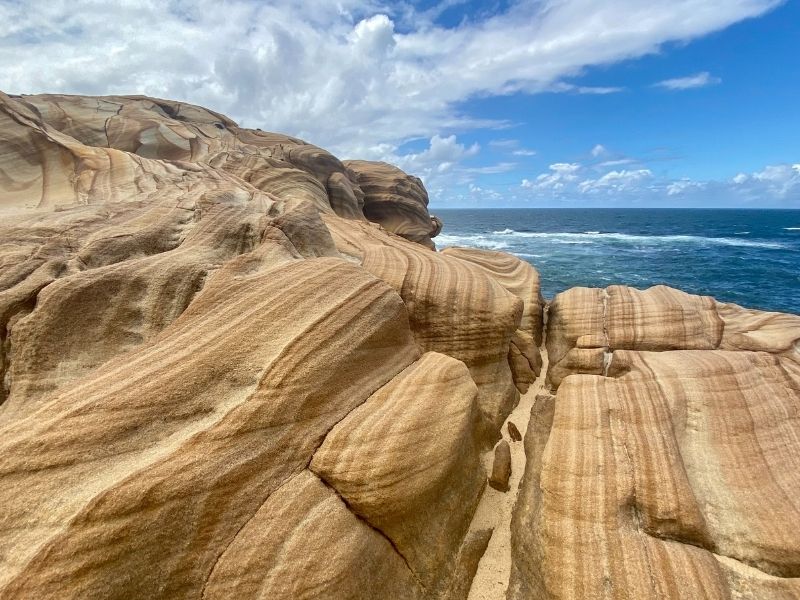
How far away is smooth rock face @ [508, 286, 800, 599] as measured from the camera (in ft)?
12.8

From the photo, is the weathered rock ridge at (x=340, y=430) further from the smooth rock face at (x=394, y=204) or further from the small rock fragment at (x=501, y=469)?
the smooth rock face at (x=394, y=204)

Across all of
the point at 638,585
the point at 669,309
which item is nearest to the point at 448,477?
the point at 638,585

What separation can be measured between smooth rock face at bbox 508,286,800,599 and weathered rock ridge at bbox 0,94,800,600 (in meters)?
0.02

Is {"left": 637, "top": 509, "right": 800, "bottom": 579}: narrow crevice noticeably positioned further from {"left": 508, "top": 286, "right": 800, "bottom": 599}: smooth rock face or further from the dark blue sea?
the dark blue sea

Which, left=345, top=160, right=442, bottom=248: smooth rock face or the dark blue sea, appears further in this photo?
the dark blue sea

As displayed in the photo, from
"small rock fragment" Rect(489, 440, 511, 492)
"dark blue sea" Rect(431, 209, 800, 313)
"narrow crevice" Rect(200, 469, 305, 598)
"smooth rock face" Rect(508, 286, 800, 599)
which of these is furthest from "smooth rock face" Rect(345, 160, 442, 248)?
"narrow crevice" Rect(200, 469, 305, 598)

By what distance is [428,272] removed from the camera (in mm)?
7328

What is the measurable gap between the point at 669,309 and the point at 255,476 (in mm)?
7269

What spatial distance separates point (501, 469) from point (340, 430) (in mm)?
2486

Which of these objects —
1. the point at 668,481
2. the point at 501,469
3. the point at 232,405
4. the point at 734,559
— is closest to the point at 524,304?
the point at 501,469

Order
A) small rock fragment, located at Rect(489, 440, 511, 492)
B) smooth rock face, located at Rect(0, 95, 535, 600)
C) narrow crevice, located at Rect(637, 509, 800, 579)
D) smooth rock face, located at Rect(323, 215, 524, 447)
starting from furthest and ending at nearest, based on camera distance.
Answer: smooth rock face, located at Rect(323, 215, 524, 447) → small rock fragment, located at Rect(489, 440, 511, 492) → narrow crevice, located at Rect(637, 509, 800, 579) → smooth rock face, located at Rect(0, 95, 535, 600)

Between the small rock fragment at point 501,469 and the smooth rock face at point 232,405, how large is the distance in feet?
0.93

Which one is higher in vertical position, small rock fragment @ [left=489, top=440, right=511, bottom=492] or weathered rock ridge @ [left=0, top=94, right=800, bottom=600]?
weathered rock ridge @ [left=0, top=94, right=800, bottom=600]

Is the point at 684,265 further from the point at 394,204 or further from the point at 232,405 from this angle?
the point at 232,405
